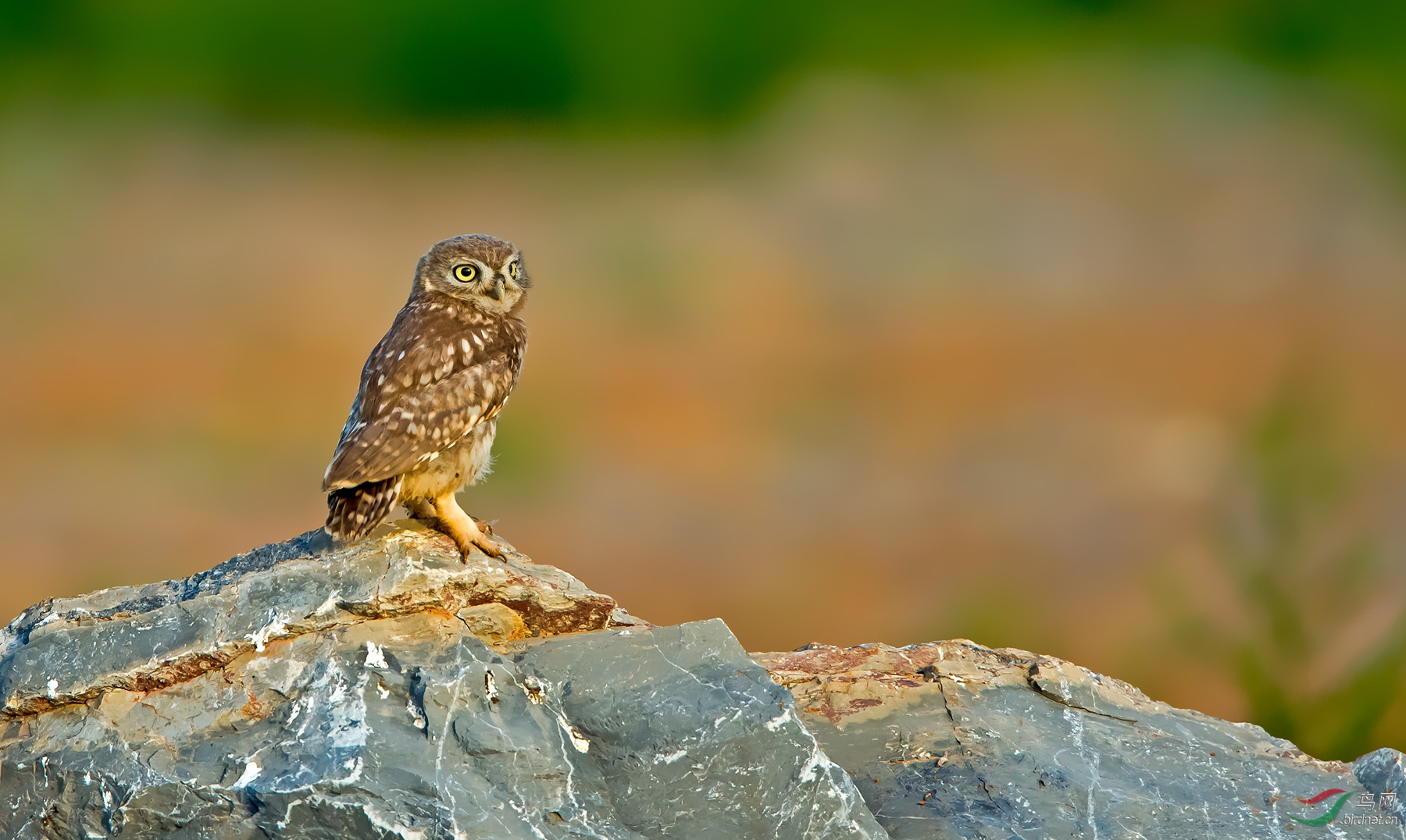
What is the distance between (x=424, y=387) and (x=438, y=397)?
0.07m

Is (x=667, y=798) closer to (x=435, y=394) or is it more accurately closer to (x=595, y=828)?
(x=595, y=828)

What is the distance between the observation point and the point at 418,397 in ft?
14.2

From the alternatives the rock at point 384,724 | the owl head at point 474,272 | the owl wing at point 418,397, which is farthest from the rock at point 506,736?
the owl head at point 474,272

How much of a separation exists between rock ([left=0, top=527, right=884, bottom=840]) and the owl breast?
1.10 feet

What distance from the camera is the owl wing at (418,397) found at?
4117 mm

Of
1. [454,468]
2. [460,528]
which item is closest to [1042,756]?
[460,528]

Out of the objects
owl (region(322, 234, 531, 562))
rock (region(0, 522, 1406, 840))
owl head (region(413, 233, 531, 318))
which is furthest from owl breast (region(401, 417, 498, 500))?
owl head (region(413, 233, 531, 318))

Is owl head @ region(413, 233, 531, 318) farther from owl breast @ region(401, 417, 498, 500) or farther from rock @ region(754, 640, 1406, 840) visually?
rock @ region(754, 640, 1406, 840)

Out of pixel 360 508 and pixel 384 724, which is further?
pixel 360 508

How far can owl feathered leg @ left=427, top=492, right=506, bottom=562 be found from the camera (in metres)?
4.41

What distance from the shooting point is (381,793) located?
3.42 meters

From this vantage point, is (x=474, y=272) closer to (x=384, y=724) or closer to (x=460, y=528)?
(x=460, y=528)

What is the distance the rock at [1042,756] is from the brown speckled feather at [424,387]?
1569 millimetres

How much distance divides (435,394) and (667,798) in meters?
1.69
